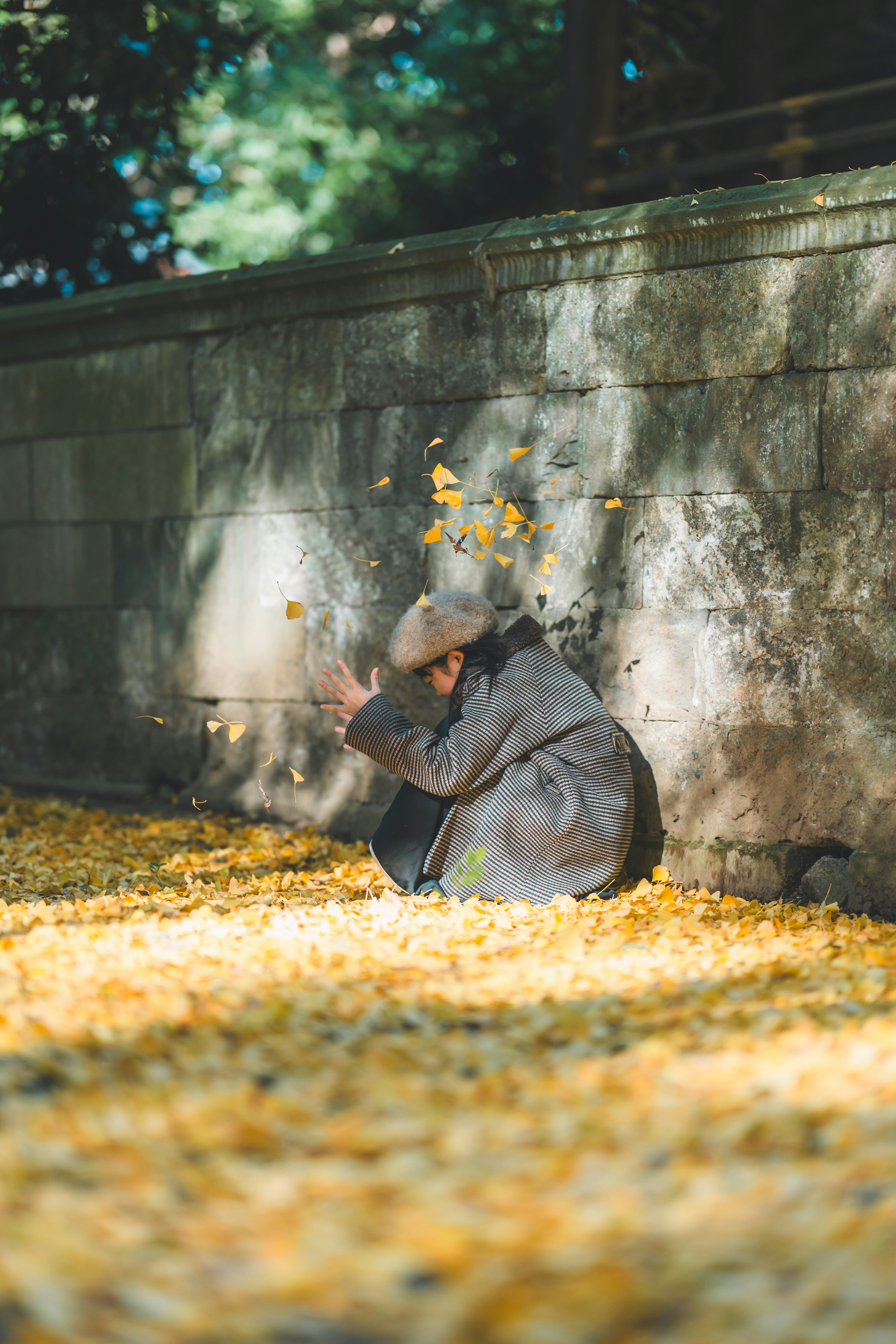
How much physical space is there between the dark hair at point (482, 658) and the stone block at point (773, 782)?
616 mm

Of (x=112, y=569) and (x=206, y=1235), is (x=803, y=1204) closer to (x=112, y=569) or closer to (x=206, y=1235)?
(x=206, y=1235)

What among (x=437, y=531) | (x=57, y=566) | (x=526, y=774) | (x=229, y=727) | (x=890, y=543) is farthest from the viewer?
(x=57, y=566)

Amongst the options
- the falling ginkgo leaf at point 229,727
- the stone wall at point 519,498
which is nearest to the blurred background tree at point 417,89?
the stone wall at point 519,498

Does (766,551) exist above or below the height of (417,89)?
below

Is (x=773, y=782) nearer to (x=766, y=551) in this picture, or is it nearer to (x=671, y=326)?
(x=766, y=551)

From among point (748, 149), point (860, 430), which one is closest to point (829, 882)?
point (860, 430)

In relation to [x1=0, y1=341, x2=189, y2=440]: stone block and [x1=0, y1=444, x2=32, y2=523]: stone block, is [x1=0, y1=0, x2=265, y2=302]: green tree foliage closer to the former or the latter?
[x1=0, y1=341, x2=189, y2=440]: stone block

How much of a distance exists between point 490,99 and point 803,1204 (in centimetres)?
1227

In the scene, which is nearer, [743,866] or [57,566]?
[743,866]

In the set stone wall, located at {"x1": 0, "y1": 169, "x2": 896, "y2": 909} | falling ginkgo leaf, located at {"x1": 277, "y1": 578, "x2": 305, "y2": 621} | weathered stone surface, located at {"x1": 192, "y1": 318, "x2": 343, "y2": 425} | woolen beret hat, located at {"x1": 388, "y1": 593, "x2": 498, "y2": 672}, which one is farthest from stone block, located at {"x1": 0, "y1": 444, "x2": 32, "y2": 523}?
woolen beret hat, located at {"x1": 388, "y1": 593, "x2": 498, "y2": 672}

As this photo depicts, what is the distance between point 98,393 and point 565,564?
119 inches

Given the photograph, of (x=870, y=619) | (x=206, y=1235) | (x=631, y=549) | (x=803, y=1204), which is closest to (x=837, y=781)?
(x=870, y=619)

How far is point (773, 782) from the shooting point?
4203 mm

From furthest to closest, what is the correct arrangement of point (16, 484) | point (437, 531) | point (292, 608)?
point (16, 484)
point (292, 608)
point (437, 531)
